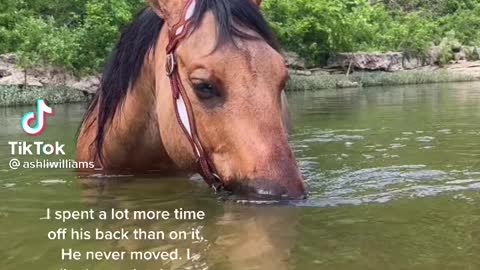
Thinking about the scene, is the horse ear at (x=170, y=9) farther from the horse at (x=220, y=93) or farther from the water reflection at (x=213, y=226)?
the water reflection at (x=213, y=226)

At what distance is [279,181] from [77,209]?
1167 millimetres

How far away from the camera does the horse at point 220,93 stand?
2.45m

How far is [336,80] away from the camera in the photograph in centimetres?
2534

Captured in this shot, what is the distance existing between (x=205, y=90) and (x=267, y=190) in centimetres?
54

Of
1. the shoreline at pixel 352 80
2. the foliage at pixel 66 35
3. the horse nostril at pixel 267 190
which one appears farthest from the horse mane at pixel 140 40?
the foliage at pixel 66 35

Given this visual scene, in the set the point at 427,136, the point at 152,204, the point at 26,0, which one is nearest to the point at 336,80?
the point at 26,0

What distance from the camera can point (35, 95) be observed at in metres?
17.2

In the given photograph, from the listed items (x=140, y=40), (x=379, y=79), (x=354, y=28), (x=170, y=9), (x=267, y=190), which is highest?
(x=354, y=28)

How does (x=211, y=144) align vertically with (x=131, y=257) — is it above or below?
above

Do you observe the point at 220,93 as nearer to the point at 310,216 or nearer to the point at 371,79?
the point at 310,216

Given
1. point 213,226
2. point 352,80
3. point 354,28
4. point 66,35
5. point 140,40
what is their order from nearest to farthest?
1. point 213,226
2. point 140,40
3. point 66,35
4. point 352,80
5. point 354,28

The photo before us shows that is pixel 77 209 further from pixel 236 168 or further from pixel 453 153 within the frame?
pixel 453 153

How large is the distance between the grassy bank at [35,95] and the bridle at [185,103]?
14.4 m

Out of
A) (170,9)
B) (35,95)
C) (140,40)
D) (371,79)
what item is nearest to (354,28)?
(371,79)
